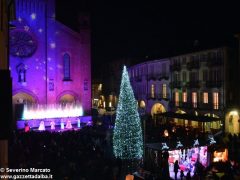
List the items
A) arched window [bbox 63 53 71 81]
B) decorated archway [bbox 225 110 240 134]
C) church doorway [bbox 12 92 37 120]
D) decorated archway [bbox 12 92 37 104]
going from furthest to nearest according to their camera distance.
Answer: arched window [bbox 63 53 71 81] → decorated archway [bbox 12 92 37 104] → church doorway [bbox 12 92 37 120] → decorated archway [bbox 225 110 240 134]

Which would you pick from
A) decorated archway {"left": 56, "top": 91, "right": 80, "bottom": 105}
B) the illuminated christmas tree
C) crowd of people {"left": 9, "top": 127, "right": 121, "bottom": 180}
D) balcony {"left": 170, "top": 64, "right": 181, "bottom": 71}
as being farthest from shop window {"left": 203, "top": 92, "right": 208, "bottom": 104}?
the illuminated christmas tree

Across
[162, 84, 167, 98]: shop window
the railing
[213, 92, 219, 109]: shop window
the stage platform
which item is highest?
[162, 84, 167, 98]: shop window

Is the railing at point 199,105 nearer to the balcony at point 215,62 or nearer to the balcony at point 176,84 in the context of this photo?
the balcony at point 176,84

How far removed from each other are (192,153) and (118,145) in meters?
4.66

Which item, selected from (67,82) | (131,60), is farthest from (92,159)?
(131,60)

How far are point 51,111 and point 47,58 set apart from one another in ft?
21.2

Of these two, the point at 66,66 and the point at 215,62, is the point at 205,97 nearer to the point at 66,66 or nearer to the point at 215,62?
the point at 215,62

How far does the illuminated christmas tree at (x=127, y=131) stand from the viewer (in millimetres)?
19969

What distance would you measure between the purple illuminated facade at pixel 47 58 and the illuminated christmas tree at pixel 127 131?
62.1 feet

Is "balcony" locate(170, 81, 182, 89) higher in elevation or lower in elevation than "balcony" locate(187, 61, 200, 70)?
lower

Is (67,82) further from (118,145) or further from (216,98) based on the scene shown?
(118,145)

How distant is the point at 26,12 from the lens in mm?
36781

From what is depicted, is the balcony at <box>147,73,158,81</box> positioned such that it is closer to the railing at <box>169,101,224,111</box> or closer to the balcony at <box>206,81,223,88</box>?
the railing at <box>169,101,224,111</box>

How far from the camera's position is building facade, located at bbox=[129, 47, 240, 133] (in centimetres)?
3119
